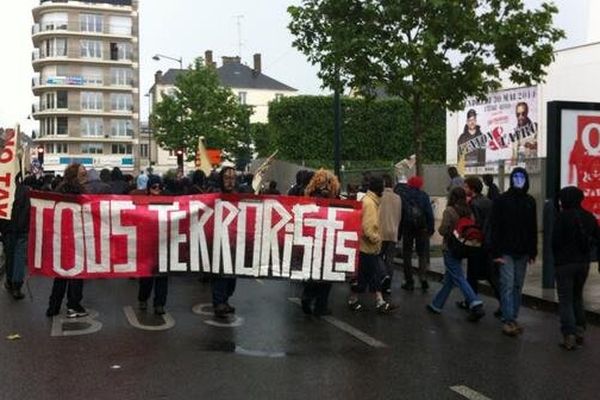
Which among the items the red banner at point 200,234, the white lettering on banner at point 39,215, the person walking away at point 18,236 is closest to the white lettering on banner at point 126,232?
the red banner at point 200,234

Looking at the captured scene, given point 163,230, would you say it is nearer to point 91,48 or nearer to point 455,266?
point 455,266

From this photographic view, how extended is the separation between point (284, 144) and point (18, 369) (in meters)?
45.4

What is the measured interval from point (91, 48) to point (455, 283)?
→ 8877 centimetres

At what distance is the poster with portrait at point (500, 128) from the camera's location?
35.5 meters

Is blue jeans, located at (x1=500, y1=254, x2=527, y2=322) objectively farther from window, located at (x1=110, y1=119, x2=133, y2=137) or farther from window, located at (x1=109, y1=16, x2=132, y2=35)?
window, located at (x1=109, y1=16, x2=132, y2=35)

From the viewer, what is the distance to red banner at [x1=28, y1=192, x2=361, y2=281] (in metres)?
9.05

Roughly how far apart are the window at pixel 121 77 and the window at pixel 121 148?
7458mm

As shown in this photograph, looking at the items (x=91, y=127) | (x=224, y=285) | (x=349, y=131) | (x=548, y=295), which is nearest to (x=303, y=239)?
(x=224, y=285)

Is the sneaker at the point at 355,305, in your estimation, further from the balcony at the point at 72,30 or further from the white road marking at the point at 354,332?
the balcony at the point at 72,30

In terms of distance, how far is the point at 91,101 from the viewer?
90.9 m

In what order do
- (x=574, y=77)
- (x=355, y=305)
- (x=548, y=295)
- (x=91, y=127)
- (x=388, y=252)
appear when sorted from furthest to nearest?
(x=91, y=127) < (x=574, y=77) < (x=388, y=252) < (x=548, y=295) < (x=355, y=305)

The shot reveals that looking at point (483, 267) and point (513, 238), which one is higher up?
point (513, 238)

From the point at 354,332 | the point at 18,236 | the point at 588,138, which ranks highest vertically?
the point at 588,138

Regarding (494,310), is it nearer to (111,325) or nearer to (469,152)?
(111,325)
